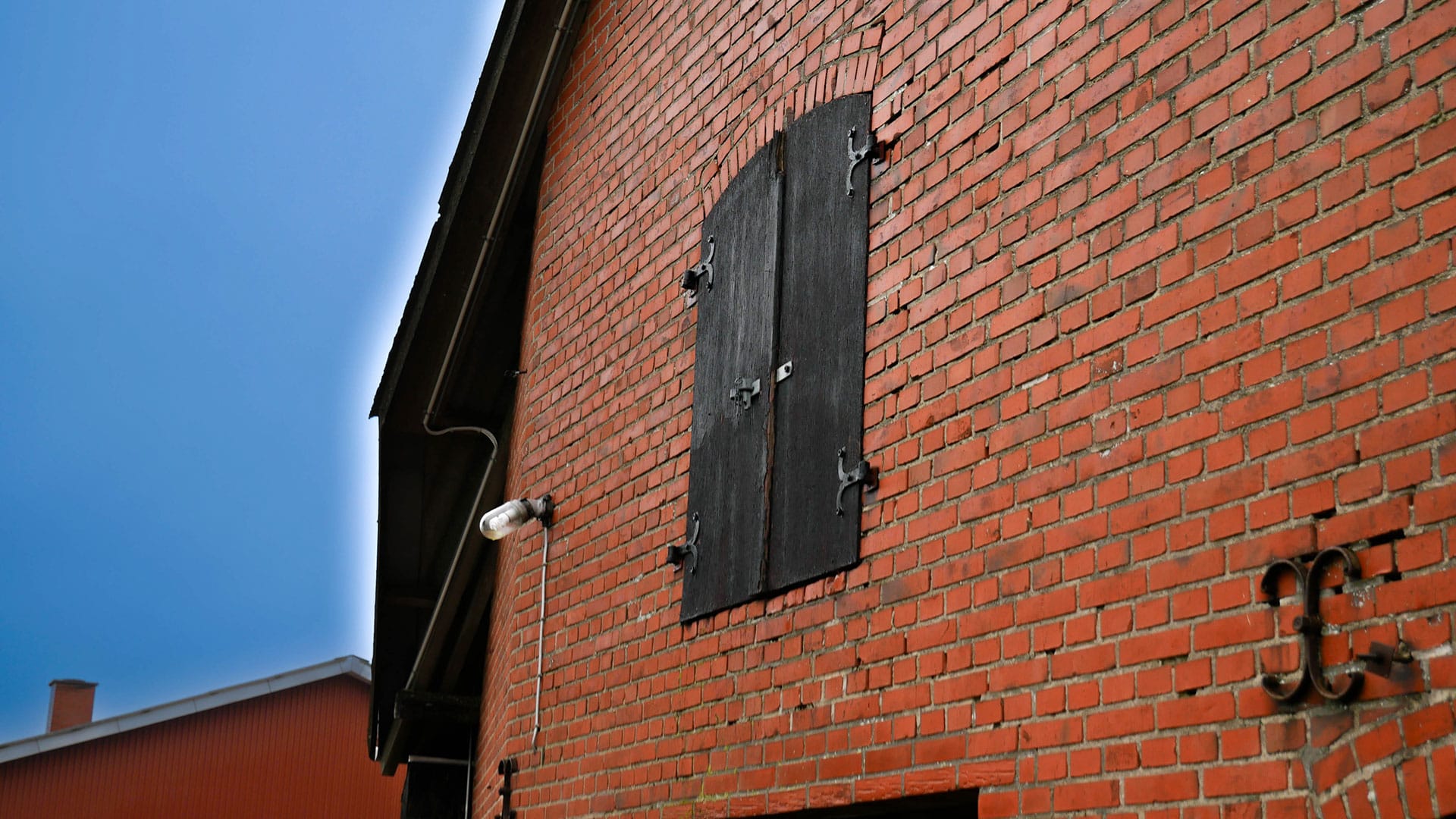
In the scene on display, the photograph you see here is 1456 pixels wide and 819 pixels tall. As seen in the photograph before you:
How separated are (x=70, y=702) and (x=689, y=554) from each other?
85.6ft

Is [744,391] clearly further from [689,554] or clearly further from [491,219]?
[491,219]

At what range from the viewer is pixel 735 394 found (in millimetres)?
4887

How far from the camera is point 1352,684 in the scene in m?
2.52

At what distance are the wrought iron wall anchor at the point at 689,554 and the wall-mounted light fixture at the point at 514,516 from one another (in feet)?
3.58

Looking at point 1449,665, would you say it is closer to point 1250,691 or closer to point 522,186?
point 1250,691

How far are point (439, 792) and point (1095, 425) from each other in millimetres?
5434

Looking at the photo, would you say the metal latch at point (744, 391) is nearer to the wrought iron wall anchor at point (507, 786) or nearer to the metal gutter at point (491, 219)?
the wrought iron wall anchor at point (507, 786)

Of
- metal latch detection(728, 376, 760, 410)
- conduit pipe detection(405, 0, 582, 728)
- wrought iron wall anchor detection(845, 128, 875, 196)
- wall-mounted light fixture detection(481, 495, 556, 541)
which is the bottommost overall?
wall-mounted light fixture detection(481, 495, 556, 541)

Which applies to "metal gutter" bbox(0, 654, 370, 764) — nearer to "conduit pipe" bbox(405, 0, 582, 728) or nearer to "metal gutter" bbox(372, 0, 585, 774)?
"metal gutter" bbox(372, 0, 585, 774)

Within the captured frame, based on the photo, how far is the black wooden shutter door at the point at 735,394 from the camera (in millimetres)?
4703

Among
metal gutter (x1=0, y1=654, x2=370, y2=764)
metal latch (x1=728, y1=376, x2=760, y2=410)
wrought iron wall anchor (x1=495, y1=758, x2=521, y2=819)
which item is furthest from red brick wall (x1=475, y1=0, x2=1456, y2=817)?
metal gutter (x1=0, y1=654, x2=370, y2=764)

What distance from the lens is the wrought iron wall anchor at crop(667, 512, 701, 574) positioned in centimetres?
495

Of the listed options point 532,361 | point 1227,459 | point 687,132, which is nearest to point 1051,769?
point 1227,459

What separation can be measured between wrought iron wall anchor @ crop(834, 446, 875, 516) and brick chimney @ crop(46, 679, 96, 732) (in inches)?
1051
